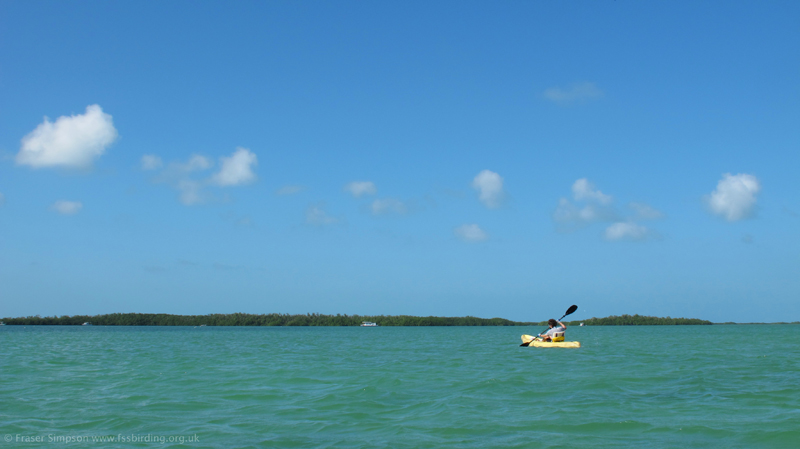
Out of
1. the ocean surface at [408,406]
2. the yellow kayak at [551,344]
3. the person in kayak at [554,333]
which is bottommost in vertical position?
the ocean surface at [408,406]

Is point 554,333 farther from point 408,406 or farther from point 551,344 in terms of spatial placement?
point 408,406

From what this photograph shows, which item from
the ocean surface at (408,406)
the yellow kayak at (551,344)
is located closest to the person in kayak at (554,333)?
the yellow kayak at (551,344)

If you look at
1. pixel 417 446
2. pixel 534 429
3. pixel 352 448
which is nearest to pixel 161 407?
pixel 352 448

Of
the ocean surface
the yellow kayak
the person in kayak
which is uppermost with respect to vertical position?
the person in kayak

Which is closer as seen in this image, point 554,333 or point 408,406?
point 408,406

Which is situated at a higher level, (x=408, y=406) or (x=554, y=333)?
(x=554, y=333)

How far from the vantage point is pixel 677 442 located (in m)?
9.66

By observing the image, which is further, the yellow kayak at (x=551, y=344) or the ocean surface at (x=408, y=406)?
the yellow kayak at (x=551, y=344)

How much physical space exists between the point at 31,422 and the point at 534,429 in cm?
1060

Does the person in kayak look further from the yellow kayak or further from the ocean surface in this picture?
the ocean surface

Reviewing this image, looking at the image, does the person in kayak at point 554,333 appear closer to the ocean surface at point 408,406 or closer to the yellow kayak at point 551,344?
the yellow kayak at point 551,344

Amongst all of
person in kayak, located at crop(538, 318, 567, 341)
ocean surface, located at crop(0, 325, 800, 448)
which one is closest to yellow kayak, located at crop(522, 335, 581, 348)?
person in kayak, located at crop(538, 318, 567, 341)

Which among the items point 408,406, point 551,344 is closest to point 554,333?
point 551,344

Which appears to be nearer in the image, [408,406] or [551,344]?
[408,406]
